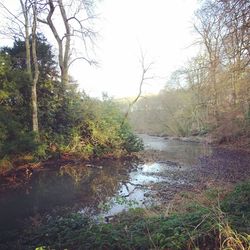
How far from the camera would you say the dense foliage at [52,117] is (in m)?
12.4

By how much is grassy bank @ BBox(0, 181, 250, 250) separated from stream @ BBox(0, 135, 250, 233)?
1332 millimetres

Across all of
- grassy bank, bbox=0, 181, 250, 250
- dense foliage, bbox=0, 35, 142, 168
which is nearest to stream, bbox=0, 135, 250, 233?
grassy bank, bbox=0, 181, 250, 250

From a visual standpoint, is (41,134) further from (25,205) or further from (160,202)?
(160,202)

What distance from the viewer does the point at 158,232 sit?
4.98 m

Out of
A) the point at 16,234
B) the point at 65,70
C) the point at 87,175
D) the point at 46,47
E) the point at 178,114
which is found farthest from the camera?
the point at 178,114

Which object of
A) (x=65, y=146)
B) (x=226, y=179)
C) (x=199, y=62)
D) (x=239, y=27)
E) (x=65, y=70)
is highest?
(x=199, y=62)

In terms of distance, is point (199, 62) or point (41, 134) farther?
point (199, 62)

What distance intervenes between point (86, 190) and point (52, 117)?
663 centimetres

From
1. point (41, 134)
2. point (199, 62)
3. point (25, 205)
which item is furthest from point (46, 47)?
point (199, 62)

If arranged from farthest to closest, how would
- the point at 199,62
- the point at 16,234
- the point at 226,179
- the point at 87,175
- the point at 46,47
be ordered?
the point at 199,62 < the point at 46,47 < the point at 87,175 < the point at 226,179 < the point at 16,234

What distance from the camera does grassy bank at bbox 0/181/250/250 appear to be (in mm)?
4387

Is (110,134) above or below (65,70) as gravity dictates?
below

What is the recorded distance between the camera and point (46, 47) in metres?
16.8

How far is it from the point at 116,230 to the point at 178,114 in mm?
35004
